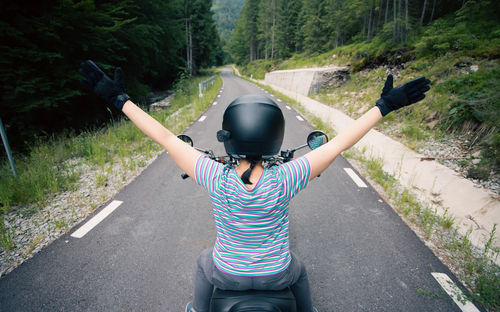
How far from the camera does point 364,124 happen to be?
144cm

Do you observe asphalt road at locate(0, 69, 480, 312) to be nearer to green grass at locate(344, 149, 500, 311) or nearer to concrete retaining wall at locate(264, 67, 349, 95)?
green grass at locate(344, 149, 500, 311)

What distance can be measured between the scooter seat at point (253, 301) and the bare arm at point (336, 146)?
655mm

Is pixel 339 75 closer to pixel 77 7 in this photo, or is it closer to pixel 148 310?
pixel 77 7

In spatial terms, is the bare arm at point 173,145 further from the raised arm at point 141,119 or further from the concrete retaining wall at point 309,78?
the concrete retaining wall at point 309,78

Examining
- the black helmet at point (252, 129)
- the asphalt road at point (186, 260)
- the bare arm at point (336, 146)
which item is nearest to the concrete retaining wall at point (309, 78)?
the asphalt road at point (186, 260)

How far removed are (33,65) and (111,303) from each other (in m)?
7.44

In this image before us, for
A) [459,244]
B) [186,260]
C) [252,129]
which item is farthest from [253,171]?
[459,244]

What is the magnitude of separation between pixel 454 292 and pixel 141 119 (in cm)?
322

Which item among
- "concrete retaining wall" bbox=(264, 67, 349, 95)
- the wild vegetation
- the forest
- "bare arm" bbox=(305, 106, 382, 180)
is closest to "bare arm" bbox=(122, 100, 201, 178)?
"bare arm" bbox=(305, 106, 382, 180)

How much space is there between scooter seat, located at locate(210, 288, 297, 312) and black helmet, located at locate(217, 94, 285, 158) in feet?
2.36

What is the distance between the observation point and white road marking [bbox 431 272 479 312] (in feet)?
7.00

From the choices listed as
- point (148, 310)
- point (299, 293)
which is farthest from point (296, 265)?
point (148, 310)

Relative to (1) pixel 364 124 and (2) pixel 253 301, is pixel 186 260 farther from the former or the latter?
(1) pixel 364 124

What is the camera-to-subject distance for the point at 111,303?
7.27ft
